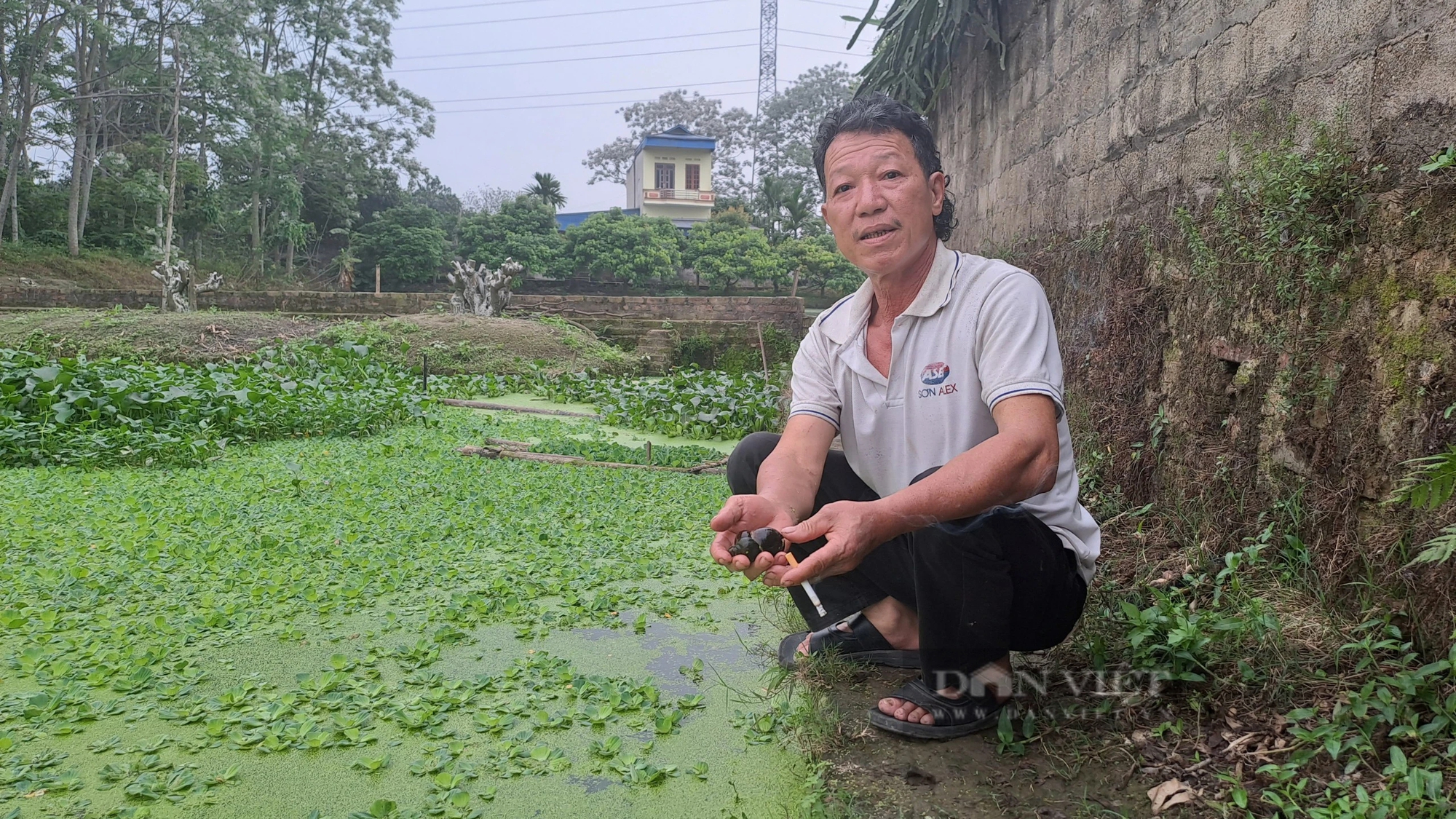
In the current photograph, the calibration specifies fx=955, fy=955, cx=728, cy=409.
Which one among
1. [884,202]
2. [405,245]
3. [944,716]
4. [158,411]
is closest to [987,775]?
[944,716]

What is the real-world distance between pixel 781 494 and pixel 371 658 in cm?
104

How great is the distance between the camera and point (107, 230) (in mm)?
22219

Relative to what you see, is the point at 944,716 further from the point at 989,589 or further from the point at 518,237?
the point at 518,237

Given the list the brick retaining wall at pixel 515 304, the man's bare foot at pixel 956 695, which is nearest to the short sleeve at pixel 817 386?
→ the man's bare foot at pixel 956 695

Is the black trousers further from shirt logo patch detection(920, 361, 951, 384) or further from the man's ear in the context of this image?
the man's ear

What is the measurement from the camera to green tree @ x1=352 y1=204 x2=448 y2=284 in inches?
923

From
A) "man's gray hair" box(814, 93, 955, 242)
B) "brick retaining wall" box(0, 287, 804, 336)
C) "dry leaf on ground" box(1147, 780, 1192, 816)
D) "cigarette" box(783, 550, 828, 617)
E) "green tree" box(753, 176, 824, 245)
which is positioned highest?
"green tree" box(753, 176, 824, 245)

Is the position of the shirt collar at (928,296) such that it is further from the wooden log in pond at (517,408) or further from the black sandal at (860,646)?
the wooden log in pond at (517,408)

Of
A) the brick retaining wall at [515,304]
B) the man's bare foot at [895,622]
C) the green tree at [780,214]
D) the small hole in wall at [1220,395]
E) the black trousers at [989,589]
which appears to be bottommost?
the man's bare foot at [895,622]

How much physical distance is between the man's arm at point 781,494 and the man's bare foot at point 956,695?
36 cm

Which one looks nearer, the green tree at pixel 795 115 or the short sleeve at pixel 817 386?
the short sleeve at pixel 817 386

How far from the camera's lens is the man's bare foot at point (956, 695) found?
1.71 meters

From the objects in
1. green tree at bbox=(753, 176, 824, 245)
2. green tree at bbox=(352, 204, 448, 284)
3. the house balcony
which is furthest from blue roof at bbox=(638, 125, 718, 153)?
green tree at bbox=(352, 204, 448, 284)

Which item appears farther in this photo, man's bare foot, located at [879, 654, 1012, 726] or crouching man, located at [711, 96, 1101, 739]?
man's bare foot, located at [879, 654, 1012, 726]
